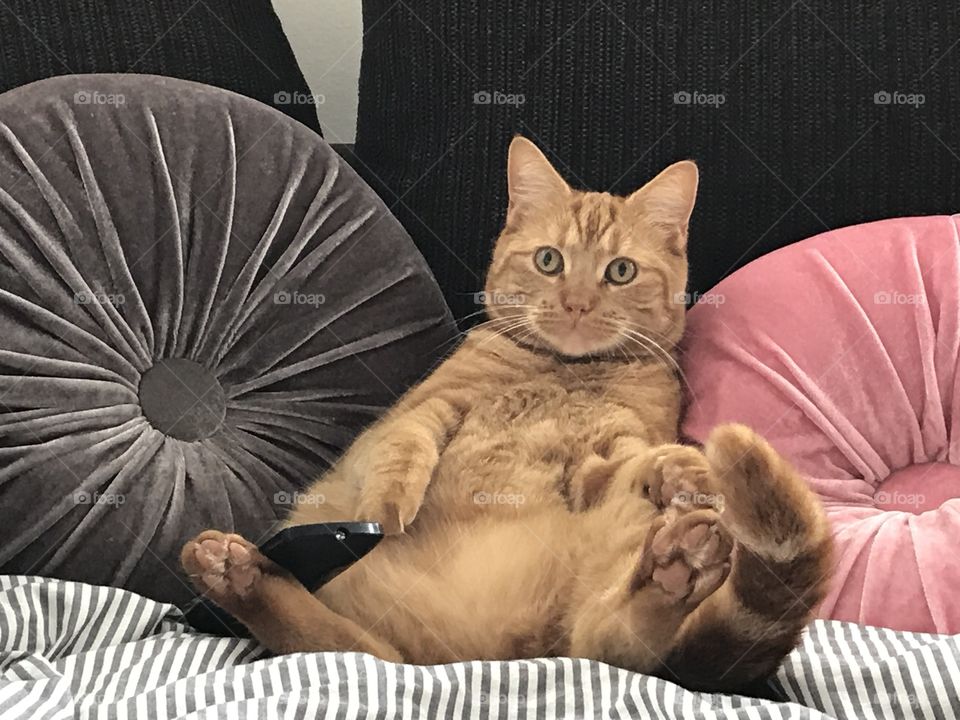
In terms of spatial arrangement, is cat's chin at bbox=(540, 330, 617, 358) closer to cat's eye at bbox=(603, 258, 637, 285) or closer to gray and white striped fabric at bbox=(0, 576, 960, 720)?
cat's eye at bbox=(603, 258, 637, 285)

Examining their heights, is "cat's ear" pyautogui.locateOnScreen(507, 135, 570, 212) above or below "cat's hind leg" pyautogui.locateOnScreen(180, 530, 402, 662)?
above

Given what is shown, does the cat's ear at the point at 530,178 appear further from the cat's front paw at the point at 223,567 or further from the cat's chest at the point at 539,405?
the cat's front paw at the point at 223,567

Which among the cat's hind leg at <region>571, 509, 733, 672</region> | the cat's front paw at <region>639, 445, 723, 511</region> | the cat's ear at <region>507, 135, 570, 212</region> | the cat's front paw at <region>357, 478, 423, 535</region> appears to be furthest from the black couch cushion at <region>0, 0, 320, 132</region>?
the cat's hind leg at <region>571, 509, 733, 672</region>

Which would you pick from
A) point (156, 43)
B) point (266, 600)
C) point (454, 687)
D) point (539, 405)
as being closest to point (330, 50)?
point (156, 43)

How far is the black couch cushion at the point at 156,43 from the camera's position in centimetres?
128

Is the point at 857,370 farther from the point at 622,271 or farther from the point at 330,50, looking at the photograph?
the point at 330,50

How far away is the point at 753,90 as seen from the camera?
133 cm

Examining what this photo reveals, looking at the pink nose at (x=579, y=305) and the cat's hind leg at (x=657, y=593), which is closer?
the cat's hind leg at (x=657, y=593)

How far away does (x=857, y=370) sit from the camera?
1142 millimetres

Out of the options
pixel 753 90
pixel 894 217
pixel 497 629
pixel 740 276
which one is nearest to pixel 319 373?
pixel 497 629

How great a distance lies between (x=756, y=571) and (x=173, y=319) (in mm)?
768

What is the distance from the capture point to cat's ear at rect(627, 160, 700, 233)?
3.98 ft

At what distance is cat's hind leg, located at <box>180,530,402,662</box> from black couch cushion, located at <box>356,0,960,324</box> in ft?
1.92

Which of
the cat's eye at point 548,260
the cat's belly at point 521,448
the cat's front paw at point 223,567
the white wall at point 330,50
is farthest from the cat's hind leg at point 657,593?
the white wall at point 330,50
